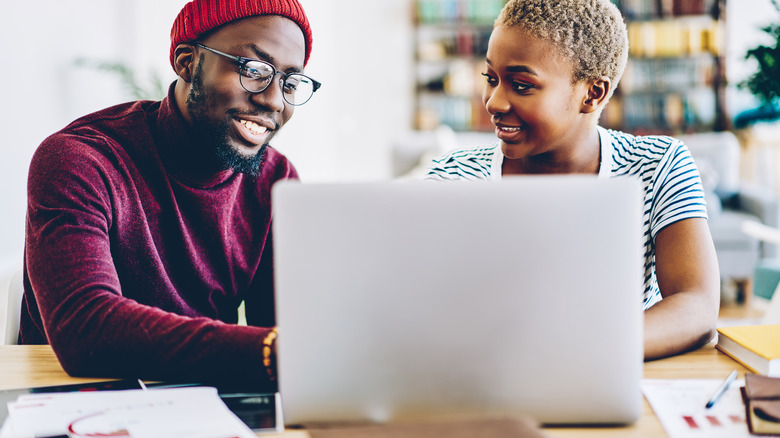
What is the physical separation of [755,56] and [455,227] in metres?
1.05

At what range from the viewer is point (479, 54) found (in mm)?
6418

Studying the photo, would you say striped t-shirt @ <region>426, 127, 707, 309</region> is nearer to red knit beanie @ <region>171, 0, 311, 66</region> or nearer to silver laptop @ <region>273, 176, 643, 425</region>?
red knit beanie @ <region>171, 0, 311, 66</region>

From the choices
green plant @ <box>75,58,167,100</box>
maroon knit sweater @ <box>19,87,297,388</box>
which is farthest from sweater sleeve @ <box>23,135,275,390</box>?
green plant @ <box>75,58,167,100</box>

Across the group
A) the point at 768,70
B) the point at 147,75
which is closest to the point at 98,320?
the point at 768,70

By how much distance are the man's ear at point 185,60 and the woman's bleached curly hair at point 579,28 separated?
58 cm

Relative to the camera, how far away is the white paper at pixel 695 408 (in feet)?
2.53

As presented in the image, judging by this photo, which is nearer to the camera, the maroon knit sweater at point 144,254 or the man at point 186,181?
the maroon knit sweater at point 144,254

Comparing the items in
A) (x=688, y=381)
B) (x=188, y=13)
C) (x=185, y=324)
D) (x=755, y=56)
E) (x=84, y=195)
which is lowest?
(x=688, y=381)

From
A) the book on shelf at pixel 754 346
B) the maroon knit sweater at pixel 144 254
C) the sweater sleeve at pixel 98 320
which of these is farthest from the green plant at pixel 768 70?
the sweater sleeve at pixel 98 320

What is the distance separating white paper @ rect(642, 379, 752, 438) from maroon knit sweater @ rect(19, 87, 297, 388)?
0.48 m

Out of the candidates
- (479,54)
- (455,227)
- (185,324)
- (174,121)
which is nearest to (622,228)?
(455,227)

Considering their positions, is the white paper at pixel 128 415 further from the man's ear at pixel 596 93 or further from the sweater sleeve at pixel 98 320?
the man's ear at pixel 596 93

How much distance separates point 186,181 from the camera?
4.31 ft

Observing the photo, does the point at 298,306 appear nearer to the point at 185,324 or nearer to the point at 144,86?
the point at 185,324
